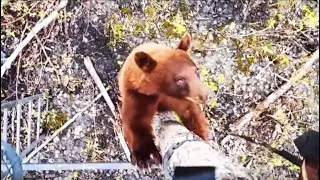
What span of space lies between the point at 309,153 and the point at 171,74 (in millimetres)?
619

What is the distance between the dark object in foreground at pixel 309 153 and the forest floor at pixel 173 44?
0.03 m

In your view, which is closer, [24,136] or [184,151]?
[184,151]

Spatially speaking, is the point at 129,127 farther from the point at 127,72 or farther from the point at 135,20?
Result: the point at 135,20

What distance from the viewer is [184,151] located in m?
2.15

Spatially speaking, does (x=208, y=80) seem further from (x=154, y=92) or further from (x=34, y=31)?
(x=34, y=31)

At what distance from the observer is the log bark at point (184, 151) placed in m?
2.14

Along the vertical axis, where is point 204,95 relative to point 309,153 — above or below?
above

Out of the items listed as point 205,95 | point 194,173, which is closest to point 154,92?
point 205,95

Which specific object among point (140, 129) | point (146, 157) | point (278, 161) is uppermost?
point (140, 129)

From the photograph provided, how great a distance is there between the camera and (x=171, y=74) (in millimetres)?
2174

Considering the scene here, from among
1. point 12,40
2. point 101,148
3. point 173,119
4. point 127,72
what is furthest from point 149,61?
point 12,40

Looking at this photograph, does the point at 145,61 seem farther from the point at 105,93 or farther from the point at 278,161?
the point at 278,161

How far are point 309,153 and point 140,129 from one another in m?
0.67

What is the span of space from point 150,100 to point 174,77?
140mm
